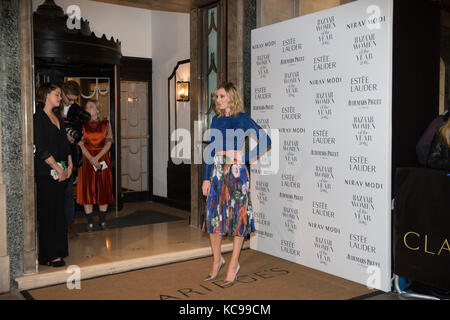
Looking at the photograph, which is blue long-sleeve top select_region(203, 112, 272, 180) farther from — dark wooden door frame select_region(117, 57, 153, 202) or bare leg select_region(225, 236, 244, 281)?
dark wooden door frame select_region(117, 57, 153, 202)

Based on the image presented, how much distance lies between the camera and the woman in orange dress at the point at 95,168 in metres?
5.83

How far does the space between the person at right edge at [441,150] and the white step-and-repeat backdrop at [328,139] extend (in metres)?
0.31

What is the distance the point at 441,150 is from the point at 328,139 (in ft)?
3.11

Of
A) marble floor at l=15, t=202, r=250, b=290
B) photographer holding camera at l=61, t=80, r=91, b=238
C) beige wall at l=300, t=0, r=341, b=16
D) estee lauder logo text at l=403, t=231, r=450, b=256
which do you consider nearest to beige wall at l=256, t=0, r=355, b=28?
beige wall at l=300, t=0, r=341, b=16

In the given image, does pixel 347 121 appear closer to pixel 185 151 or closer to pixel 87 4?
pixel 185 151

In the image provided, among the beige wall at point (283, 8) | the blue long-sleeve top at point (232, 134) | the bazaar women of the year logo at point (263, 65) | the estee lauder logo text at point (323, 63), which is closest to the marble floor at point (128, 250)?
the blue long-sleeve top at point (232, 134)

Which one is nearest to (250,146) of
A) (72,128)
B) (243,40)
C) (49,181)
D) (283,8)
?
(243,40)

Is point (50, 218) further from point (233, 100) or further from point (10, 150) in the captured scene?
point (233, 100)

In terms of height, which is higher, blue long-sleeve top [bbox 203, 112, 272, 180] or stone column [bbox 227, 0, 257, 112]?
stone column [bbox 227, 0, 257, 112]

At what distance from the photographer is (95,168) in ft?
19.5

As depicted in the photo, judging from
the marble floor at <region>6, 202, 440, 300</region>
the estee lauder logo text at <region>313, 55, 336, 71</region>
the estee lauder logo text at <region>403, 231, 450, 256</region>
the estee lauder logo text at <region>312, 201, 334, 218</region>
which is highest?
the estee lauder logo text at <region>313, 55, 336, 71</region>

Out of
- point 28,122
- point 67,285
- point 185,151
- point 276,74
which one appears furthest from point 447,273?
point 185,151

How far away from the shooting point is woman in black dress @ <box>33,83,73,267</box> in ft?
13.6

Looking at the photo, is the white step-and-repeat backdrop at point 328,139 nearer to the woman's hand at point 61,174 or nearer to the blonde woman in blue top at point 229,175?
the blonde woman in blue top at point 229,175
